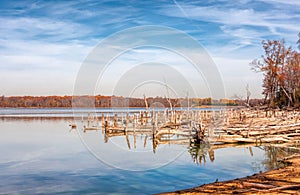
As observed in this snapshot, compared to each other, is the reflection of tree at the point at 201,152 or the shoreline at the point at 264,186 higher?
the shoreline at the point at 264,186

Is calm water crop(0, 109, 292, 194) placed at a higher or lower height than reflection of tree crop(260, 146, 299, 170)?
lower

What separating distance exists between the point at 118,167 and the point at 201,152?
4.87 m

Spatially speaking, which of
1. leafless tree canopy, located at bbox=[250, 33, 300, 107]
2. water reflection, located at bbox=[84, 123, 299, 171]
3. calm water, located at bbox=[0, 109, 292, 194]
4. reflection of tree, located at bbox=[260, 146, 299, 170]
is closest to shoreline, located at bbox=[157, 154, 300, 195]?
calm water, located at bbox=[0, 109, 292, 194]

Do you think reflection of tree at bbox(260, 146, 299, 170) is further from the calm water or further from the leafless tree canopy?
the leafless tree canopy

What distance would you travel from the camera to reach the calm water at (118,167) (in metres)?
10.6

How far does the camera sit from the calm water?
10.6 m

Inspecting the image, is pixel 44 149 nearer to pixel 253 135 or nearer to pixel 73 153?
pixel 73 153

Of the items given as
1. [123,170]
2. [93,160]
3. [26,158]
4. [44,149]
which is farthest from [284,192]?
[44,149]

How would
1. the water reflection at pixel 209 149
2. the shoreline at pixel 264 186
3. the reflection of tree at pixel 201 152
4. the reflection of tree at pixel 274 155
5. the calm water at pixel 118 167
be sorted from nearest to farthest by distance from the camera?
the shoreline at pixel 264 186 → the calm water at pixel 118 167 → the reflection of tree at pixel 274 155 → the water reflection at pixel 209 149 → the reflection of tree at pixel 201 152

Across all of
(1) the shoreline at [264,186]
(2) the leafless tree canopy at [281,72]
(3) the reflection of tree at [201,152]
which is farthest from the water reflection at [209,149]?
(2) the leafless tree canopy at [281,72]

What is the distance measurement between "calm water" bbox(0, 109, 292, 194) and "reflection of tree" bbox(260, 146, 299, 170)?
0.04 m

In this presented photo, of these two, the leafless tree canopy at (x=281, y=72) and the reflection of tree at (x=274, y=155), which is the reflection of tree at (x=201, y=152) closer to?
the reflection of tree at (x=274, y=155)

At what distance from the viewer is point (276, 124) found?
21609 millimetres

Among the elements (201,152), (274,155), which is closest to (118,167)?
(201,152)
